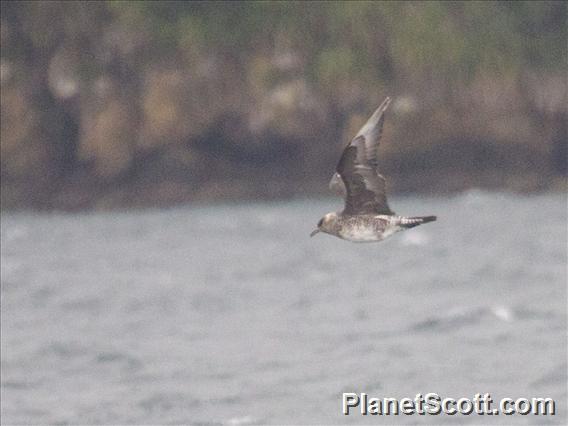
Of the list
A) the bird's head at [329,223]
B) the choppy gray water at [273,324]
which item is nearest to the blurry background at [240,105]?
the choppy gray water at [273,324]

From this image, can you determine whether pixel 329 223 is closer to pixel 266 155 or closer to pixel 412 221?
pixel 412 221

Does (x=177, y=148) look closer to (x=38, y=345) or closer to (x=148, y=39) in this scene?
(x=148, y=39)

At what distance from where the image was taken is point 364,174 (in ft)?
35.9

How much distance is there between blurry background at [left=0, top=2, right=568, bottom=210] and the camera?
42688mm

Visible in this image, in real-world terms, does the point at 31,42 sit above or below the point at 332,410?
above

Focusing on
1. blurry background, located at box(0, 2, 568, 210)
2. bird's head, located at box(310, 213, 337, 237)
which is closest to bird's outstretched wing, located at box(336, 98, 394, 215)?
bird's head, located at box(310, 213, 337, 237)

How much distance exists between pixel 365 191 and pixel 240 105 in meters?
32.9

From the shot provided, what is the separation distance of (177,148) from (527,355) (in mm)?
28378

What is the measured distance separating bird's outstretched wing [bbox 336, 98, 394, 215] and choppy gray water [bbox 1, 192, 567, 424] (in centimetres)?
332

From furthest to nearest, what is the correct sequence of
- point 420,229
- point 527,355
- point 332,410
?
point 420,229 < point 527,355 < point 332,410

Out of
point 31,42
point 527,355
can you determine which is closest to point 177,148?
point 31,42

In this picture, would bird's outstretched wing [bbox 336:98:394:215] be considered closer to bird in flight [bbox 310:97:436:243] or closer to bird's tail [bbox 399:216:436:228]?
bird in flight [bbox 310:97:436:243]

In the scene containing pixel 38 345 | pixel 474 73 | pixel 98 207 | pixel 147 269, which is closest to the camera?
pixel 38 345

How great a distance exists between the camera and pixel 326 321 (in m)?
19.1
